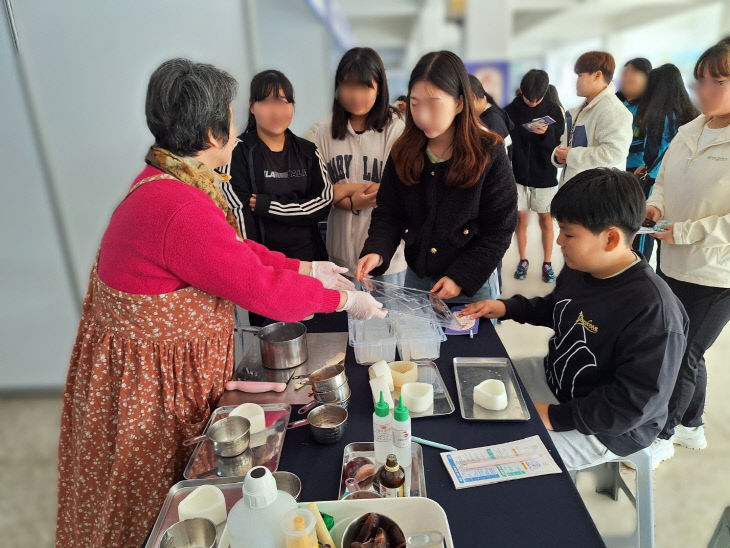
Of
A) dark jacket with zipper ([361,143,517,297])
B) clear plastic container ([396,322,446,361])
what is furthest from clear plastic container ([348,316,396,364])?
dark jacket with zipper ([361,143,517,297])

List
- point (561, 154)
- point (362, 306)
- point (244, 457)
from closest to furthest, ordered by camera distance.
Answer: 1. point (244, 457)
2. point (362, 306)
3. point (561, 154)

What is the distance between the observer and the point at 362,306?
4.44ft

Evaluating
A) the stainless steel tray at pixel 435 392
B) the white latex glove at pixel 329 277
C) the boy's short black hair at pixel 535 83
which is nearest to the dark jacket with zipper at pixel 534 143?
the boy's short black hair at pixel 535 83

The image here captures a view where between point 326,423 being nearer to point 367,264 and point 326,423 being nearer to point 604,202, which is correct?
point 367,264

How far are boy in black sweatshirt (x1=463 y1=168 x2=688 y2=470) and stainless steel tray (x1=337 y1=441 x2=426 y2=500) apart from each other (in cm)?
45

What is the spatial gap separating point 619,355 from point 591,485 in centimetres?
95

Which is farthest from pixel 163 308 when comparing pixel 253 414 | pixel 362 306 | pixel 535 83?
pixel 535 83

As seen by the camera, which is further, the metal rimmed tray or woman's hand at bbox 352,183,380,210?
woman's hand at bbox 352,183,380,210

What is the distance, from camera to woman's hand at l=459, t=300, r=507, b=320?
1.58 meters

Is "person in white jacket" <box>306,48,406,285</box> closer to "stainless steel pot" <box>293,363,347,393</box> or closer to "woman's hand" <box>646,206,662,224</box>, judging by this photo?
"stainless steel pot" <box>293,363,347,393</box>

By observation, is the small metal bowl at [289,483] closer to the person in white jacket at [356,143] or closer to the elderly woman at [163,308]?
the elderly woman at [163,308]

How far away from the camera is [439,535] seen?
0.71 meters

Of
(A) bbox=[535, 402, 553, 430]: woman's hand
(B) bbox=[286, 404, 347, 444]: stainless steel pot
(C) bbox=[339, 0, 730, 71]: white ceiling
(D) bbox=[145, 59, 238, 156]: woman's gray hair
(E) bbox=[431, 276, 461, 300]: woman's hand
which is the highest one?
(C) bbox=[339, 0, 730, 71]: white ceiling

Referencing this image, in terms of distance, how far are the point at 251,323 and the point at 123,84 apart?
5.24 ft
